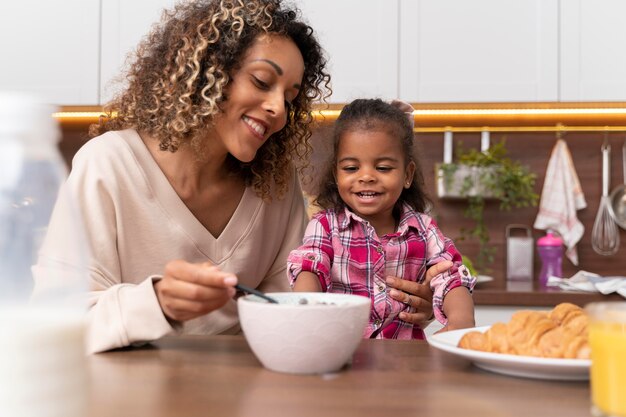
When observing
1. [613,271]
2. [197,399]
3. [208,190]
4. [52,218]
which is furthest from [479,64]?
[52,218]

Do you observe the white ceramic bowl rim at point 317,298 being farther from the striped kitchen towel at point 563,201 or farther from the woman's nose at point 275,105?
the striped kitchen towel at point 563,201

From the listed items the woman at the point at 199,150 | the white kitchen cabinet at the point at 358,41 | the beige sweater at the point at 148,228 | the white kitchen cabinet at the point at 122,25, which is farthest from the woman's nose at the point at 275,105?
the white kitchen cabinet at the point at 122,25

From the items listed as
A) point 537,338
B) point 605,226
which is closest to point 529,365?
point 537,338

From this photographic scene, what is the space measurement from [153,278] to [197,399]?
30 centimetres

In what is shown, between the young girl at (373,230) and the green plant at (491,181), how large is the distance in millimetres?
1161

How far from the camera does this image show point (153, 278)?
90 cm

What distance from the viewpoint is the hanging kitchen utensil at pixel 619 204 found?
8.73 feet

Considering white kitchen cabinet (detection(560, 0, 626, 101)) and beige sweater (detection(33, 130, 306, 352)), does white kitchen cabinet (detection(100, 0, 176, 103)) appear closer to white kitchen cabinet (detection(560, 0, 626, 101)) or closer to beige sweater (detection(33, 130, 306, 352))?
beige sweater (detection(33, 130, 306, 352))

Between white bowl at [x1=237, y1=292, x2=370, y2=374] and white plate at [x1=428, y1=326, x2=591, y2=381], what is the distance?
0.12 meters

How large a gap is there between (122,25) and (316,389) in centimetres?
217

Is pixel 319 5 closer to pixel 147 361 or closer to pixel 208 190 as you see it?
pixel 208 190

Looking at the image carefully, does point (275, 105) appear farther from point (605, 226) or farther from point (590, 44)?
point (605, 226)

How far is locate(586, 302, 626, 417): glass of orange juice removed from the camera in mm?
548

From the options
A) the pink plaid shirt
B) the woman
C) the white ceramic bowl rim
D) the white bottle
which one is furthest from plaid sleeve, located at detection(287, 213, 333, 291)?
the white bottle
